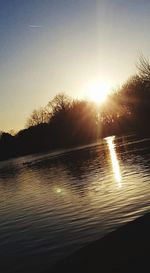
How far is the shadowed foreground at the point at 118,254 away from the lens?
388 inches

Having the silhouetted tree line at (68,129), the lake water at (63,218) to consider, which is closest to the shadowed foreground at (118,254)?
the lake water at (63,218)

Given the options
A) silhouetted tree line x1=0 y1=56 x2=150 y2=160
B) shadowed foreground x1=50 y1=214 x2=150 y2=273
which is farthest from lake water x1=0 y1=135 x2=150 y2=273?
silhouetted tree line x1=0 y1=56 x2=150 y2=160

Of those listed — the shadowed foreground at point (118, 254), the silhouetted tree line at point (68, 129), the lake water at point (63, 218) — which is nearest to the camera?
the shadowed foreground at point (118, 254)

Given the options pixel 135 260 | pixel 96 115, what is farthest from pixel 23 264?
pixel 96 115

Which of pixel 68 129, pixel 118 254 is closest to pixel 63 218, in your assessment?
pixel 118 254

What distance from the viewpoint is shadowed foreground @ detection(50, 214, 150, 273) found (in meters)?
9.87

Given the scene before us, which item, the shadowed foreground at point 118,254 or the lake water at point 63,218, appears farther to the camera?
the lake water at point 63,218

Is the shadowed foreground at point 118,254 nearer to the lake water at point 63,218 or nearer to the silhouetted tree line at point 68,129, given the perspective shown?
the lake water at point 63,218

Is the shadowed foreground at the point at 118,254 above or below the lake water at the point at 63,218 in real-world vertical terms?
above

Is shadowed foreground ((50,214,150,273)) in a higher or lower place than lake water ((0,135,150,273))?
higher

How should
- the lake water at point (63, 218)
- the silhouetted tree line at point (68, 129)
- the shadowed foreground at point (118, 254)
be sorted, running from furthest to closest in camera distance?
the silhouetted tree line at point (68, 129) → the lake water at point (63, 218) → the shadowed foreground at point (118, 254)

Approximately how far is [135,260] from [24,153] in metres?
141

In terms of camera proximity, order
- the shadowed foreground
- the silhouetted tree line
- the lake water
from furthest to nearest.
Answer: the silhouetted tree line, the lake water, the shadowed foreground

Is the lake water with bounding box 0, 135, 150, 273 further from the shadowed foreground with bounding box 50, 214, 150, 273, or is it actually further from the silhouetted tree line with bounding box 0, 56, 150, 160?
the silhouetted tree line with bounding box 0, 56, 150, 160
